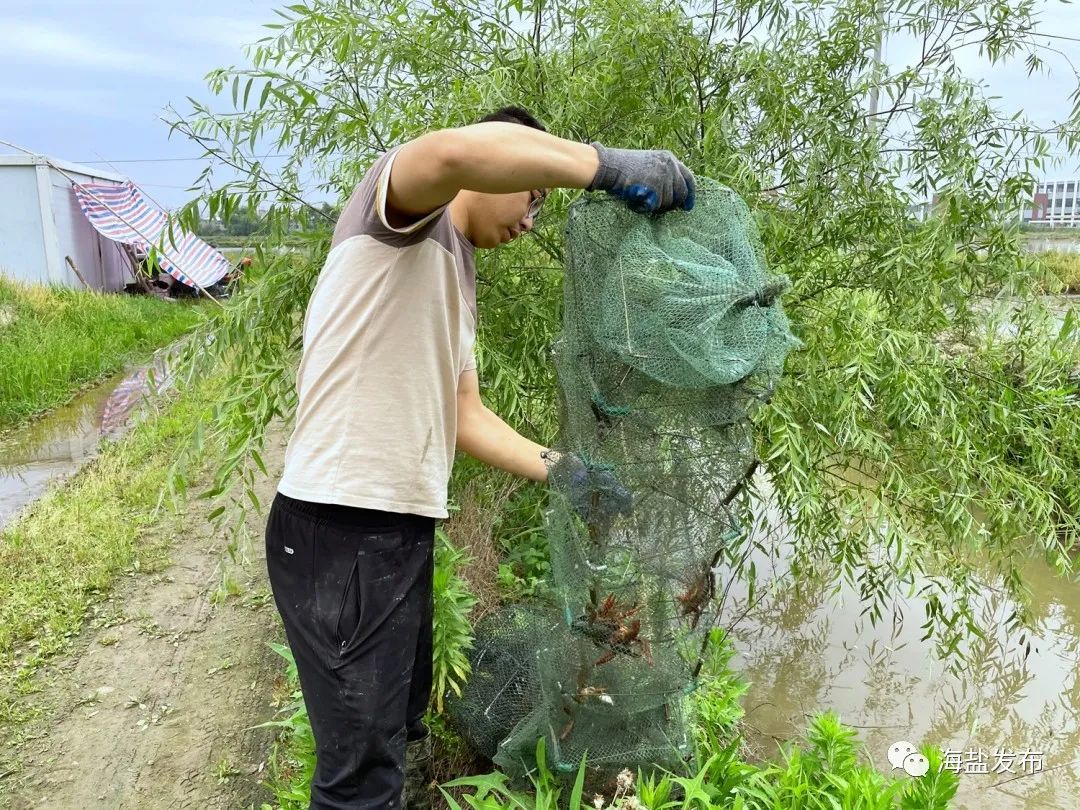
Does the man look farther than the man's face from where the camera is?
No

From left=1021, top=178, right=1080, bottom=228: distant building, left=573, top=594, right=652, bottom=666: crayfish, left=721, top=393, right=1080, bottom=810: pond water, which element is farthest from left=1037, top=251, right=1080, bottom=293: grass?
left=573, top=594, right=652, bottom=666: crayfish

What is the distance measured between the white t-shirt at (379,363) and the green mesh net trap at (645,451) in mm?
352

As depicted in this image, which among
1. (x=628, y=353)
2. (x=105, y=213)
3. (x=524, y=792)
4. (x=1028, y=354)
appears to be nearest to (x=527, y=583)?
(x=524, y=792)

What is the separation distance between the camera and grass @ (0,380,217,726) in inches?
140

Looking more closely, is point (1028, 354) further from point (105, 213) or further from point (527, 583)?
point (105, 213)

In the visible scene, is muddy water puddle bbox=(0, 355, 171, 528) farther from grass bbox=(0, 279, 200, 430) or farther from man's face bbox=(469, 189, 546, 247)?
man's face bbox=(469, 189, 546, 247)

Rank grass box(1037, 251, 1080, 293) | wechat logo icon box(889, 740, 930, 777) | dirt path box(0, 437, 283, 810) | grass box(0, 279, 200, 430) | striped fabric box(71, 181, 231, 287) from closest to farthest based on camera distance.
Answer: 1. wechat logo icon box(889, 740, 930, 777)
2. dirt path box(0, 437, 283, 810)
3. grass box(0, 279, 200, 430)
4. grass box(1037, 251, 1080, 293)
5. striped fabric box(71, 181, 231, 287)

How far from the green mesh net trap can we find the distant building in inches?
80.5

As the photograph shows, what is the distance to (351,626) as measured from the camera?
72.5 inches

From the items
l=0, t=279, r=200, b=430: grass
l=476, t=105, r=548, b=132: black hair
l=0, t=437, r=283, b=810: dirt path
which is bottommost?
l=0, t=437, r=283, b=810: dirt path

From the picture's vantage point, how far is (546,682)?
2.31 m

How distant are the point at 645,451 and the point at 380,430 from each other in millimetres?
664

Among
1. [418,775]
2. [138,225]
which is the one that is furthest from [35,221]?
[418,775]

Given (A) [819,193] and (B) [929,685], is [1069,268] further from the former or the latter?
(A) [819,193]
